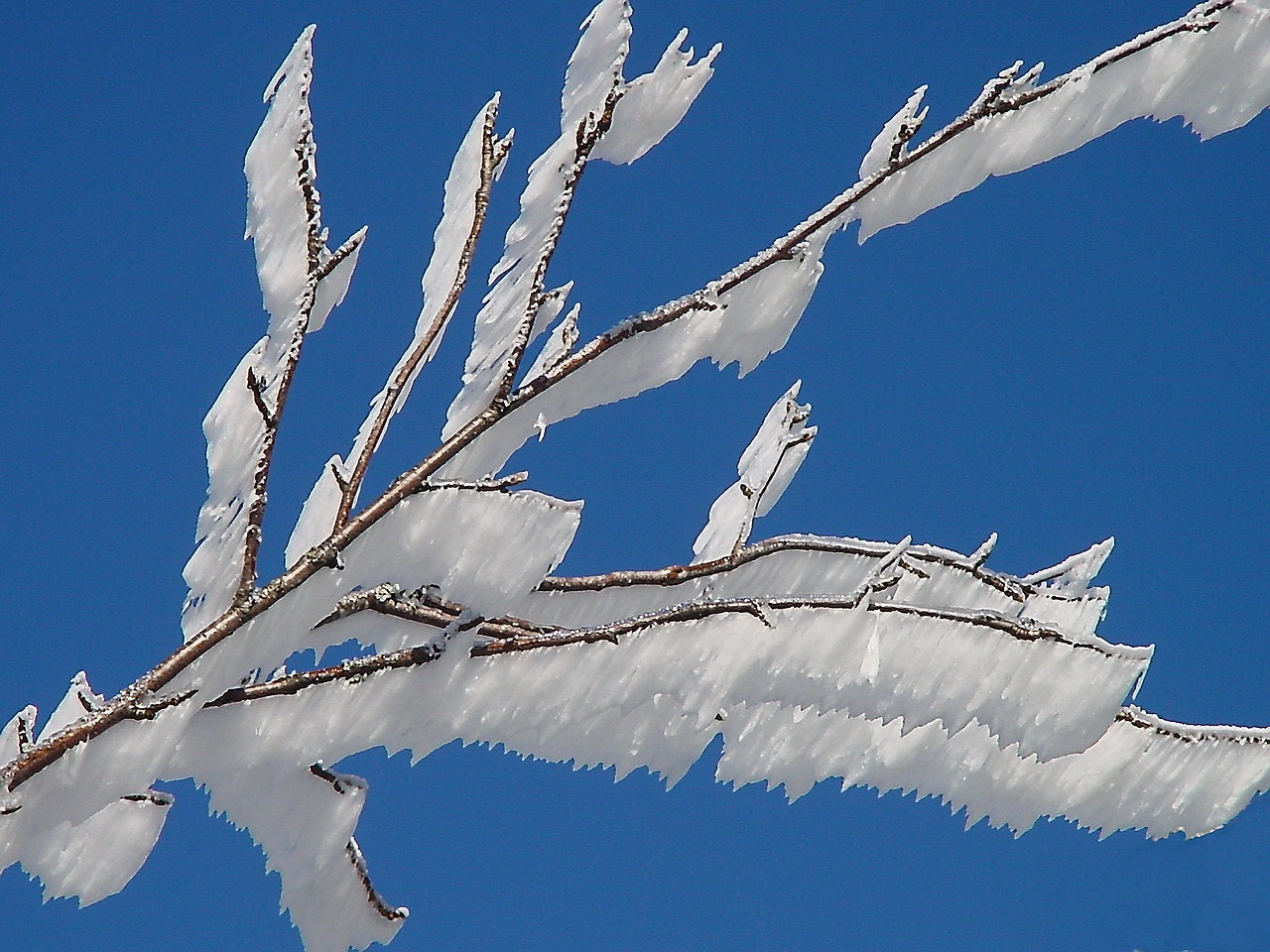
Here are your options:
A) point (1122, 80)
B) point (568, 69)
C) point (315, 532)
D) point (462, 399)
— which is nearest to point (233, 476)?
point (315, 532)

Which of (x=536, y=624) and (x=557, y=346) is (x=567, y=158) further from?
(x=536, y=624)

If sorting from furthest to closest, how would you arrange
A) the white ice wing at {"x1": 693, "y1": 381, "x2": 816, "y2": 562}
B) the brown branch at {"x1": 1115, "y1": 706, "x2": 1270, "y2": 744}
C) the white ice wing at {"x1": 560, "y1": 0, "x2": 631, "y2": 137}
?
the white ice wing at {"x1": 693, "y1": 381, "x2": 816, "y2": 562} → the brown branch at {"x1": 1115, "y1": 706, "x2": 1270, "y2": 744} → the white ice wing at {"x1": 560, "y1": 0, "x2": 631, "y2": 137}

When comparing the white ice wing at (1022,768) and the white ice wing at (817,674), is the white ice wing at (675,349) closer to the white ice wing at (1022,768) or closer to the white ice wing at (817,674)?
the white ice wing at (817,674)

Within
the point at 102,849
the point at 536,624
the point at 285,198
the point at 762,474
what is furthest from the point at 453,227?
the point at 102,849

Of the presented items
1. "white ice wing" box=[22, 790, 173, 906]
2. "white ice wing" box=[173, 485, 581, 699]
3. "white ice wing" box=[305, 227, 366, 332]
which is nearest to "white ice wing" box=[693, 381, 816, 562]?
"white ice wing" box=[173, 485, 581, 699]

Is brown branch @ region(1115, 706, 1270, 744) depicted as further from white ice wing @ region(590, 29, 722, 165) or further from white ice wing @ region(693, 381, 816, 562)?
white ice wing @ region(590, 29, 722, 165)

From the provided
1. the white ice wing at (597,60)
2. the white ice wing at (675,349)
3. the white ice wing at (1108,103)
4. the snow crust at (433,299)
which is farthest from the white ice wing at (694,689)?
the white ice wing at (597,60)
